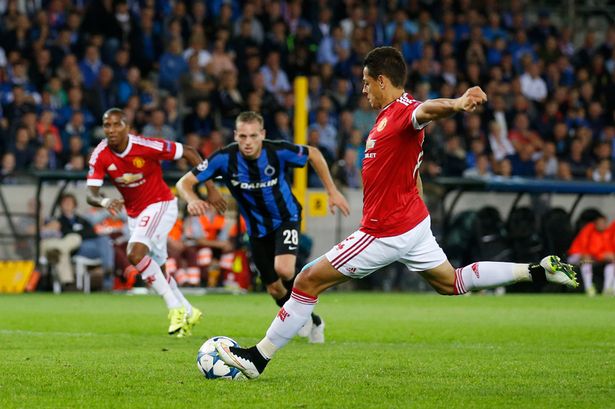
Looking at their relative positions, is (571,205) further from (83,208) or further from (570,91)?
(83,208)

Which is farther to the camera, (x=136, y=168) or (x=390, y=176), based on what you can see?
(x=136, y=168)

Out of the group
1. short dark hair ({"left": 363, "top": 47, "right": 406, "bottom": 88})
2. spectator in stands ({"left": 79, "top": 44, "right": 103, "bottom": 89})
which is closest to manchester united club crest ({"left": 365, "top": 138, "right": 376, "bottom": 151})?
short dark hair ({"left": 363, "top": 47, "right": 406, "bottom": 88})

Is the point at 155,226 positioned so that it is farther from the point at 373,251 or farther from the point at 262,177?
the point at 373,251

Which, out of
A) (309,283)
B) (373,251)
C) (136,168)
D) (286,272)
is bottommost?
(286,272)

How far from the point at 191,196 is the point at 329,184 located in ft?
4.10

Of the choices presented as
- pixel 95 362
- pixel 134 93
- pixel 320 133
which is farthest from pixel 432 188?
pixel 95 362

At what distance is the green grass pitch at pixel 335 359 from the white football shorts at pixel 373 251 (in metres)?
0.77

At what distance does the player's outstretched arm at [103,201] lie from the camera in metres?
13.0

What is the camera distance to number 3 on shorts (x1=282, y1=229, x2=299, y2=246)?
12094 millimetres

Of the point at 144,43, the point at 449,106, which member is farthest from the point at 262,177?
the point at 144,43

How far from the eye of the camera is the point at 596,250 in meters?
22.9

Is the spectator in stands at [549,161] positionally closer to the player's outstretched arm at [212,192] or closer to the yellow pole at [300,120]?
the yellow pole at [300,120]

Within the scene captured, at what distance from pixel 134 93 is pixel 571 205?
28.5 feet

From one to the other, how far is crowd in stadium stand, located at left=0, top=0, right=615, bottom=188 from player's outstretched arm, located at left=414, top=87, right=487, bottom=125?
48.9 feet
